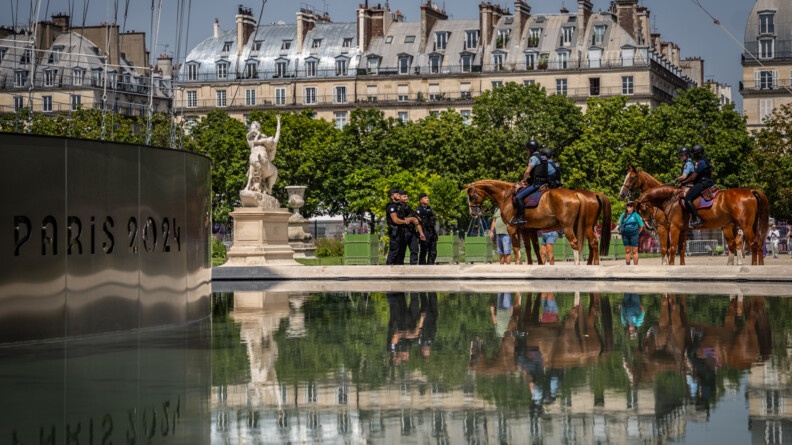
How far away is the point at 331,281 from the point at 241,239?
662 cm

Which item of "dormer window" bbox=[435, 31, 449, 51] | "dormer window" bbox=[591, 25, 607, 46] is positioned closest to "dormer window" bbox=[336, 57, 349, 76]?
"dormer window" bbox=[435, 31, 449, 51]

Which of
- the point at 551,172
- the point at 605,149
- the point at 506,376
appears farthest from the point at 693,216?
the point at 605,149

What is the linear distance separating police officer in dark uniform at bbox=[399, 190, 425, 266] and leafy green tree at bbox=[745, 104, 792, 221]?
137ft

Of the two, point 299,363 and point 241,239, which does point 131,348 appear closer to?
point 299,363

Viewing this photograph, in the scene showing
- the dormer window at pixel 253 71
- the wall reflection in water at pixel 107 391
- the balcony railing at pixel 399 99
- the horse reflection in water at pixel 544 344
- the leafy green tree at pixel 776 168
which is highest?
the dormer window at pixel 253 71

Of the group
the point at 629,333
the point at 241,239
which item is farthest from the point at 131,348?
the point at 241,239

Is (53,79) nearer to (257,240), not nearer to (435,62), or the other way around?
(257,240)

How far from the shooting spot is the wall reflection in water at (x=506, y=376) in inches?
308

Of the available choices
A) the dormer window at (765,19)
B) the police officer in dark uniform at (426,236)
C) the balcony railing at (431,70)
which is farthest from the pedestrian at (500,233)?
the dormer window at (765,19)

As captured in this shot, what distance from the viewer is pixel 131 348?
1255 cm

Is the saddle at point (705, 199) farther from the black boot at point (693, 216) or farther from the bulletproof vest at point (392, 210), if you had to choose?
the bulletproof vest at point (392, 210)

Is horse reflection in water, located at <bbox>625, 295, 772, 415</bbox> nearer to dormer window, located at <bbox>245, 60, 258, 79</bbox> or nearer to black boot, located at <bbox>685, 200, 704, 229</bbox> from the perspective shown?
black boot, located at <bbox>685, 200, 704, 229</bbox>

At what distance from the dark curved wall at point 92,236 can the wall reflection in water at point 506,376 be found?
0.95m

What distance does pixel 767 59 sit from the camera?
115 meters
